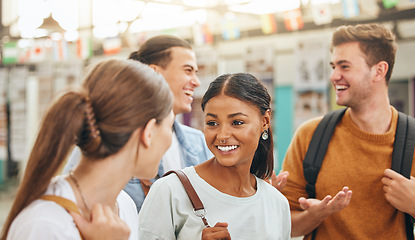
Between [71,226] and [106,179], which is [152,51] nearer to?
[106,179]

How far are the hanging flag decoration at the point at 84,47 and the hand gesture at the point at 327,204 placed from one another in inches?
248

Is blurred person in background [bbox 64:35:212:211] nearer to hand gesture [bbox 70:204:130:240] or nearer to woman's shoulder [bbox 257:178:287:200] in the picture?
woman's shoulder [bbox 257:178:287:200]

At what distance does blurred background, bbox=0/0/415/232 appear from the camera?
6.28m

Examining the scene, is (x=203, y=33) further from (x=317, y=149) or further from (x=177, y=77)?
(x=317, y=149)

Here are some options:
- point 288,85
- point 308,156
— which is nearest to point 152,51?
point 308,156

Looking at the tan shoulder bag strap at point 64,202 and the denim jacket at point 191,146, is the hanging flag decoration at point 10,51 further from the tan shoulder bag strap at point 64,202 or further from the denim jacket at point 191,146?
the tan shoulder bag strap at point 64,202

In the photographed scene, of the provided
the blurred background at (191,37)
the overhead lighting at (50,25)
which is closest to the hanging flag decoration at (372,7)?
the blurred background at (191,37)

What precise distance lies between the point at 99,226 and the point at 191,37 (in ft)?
23.8

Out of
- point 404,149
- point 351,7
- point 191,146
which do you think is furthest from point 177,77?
point 351,7

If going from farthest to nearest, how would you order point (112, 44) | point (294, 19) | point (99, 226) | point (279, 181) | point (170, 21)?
point (170, 21), point (112, 44), point (294, 19), point (279, 181), point (99, 226)

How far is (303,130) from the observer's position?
2580 mm

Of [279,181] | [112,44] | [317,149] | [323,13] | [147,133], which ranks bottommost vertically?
[279,181]

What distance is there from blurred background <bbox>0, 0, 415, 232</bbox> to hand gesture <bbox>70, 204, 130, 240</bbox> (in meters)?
4.38

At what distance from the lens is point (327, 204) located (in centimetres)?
213
